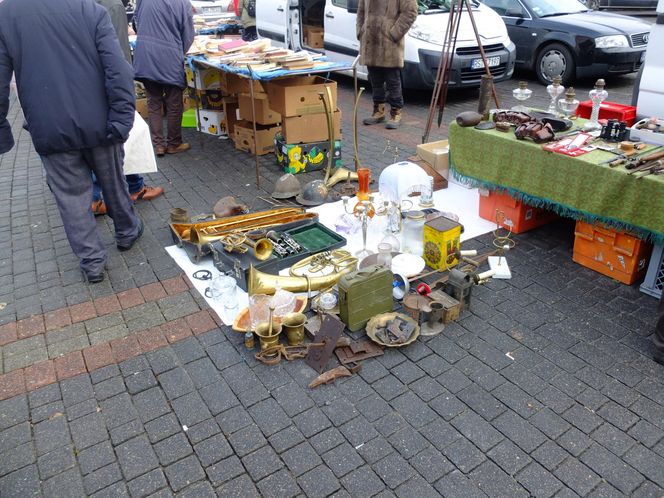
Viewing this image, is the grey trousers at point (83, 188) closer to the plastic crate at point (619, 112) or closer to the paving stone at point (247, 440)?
the paving stone at point (247, 440)

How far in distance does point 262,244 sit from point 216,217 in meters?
0.91

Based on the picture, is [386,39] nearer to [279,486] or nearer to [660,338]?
[660,338]

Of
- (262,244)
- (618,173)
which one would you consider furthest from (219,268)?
(618,173)

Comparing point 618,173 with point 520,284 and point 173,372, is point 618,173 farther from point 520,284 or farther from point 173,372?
point 173,372

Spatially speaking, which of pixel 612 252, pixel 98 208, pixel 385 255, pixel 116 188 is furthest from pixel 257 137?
pixel 612 252

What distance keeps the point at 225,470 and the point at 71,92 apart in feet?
8.50

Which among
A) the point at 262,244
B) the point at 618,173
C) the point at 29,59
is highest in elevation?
the point at 29,59

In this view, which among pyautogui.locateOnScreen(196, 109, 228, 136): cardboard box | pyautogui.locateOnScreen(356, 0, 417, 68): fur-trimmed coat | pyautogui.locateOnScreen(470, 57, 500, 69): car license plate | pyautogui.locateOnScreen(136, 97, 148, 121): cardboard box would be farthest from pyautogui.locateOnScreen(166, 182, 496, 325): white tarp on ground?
pyautogui.locateOnScreen(136, 97, 148, 121): cardboard box

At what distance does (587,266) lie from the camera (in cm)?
398

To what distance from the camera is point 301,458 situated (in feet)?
8.41

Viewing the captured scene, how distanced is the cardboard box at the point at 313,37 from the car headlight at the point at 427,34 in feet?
9.29

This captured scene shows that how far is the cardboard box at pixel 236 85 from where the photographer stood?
6496 mm

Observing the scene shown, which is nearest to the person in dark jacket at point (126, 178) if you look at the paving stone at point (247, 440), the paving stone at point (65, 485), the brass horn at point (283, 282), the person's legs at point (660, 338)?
the brass horn at point (283, 282)

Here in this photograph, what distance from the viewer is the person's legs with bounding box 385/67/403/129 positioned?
7.15 m
